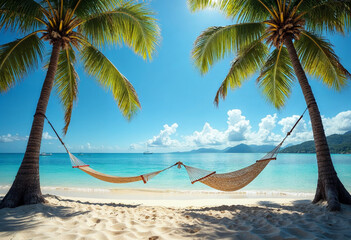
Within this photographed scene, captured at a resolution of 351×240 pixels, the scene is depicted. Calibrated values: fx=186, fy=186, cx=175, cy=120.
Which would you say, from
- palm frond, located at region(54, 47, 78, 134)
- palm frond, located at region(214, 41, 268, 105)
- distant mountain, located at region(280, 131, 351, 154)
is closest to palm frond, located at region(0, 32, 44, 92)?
palm frond, located at region(54, 47, 78, 134)

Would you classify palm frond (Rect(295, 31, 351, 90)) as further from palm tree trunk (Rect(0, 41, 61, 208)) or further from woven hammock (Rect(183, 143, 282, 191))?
palm tree trunk (Rect(0, 41, 61, 208))

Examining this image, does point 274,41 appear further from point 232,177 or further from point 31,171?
point 31,171

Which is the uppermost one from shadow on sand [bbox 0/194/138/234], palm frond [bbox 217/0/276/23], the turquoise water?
palm frond [bbox 217/0/276/23]

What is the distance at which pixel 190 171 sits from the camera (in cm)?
261

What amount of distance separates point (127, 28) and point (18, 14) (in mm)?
1414

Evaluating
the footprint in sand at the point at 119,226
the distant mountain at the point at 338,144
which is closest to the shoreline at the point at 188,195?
the footprint in sand at the point at 119,226

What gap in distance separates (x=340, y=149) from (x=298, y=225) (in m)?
36.2

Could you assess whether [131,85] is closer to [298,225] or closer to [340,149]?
[298,225]

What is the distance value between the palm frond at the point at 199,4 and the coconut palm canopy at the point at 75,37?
2.27 ft

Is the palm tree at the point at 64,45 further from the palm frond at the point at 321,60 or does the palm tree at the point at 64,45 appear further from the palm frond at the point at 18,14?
the palm frond at the point at 321,60

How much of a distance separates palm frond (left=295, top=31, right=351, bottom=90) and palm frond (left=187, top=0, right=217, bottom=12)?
1.51 m

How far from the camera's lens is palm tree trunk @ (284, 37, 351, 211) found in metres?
2.05

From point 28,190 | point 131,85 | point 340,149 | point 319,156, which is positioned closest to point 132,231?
point 28,190

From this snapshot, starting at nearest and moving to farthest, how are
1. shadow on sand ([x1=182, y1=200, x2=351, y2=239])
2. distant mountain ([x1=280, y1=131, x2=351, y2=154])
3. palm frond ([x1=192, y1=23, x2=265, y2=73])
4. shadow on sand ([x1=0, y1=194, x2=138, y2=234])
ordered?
shadow on sand ([x1=182, y1=200, x2=351, y2=239])
shadow on sand ([x1=0, y1=194, x2=138, y2=234])
palm frond ([x1=192, y1=23, x2=265, y2=73])
distant mountain ([x1=280, y1=131, x2=351, y2=154])
